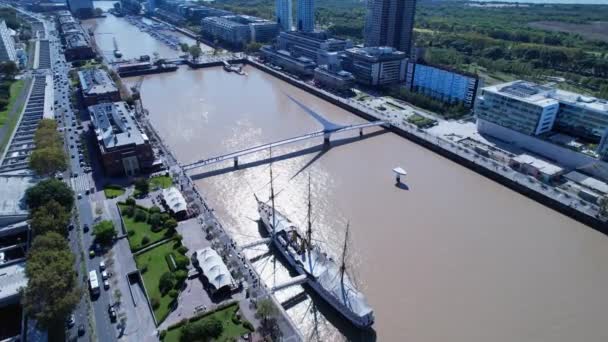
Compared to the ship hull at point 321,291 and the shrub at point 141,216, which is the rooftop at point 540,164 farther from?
the shrub at point 141,216

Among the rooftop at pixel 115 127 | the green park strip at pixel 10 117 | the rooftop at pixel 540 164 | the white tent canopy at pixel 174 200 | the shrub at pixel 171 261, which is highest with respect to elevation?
the rooftop at pixel 115 127

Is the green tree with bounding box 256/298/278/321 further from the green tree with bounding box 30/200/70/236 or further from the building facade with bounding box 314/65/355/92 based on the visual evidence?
the building facade with bounding box 314/65/355/92

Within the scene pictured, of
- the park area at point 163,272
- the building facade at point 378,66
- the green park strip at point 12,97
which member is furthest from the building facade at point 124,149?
the building facade at point 378,66

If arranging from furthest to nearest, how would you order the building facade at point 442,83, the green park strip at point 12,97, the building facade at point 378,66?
the building facade at point 378,66
the building facade at point 442,83
the green park strip at point 12,97

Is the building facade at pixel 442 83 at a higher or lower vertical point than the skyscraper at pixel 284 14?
lower

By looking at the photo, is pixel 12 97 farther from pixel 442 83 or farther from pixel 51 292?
pixel 442 83

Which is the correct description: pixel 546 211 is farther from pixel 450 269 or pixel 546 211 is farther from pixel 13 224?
pixel 13 224
